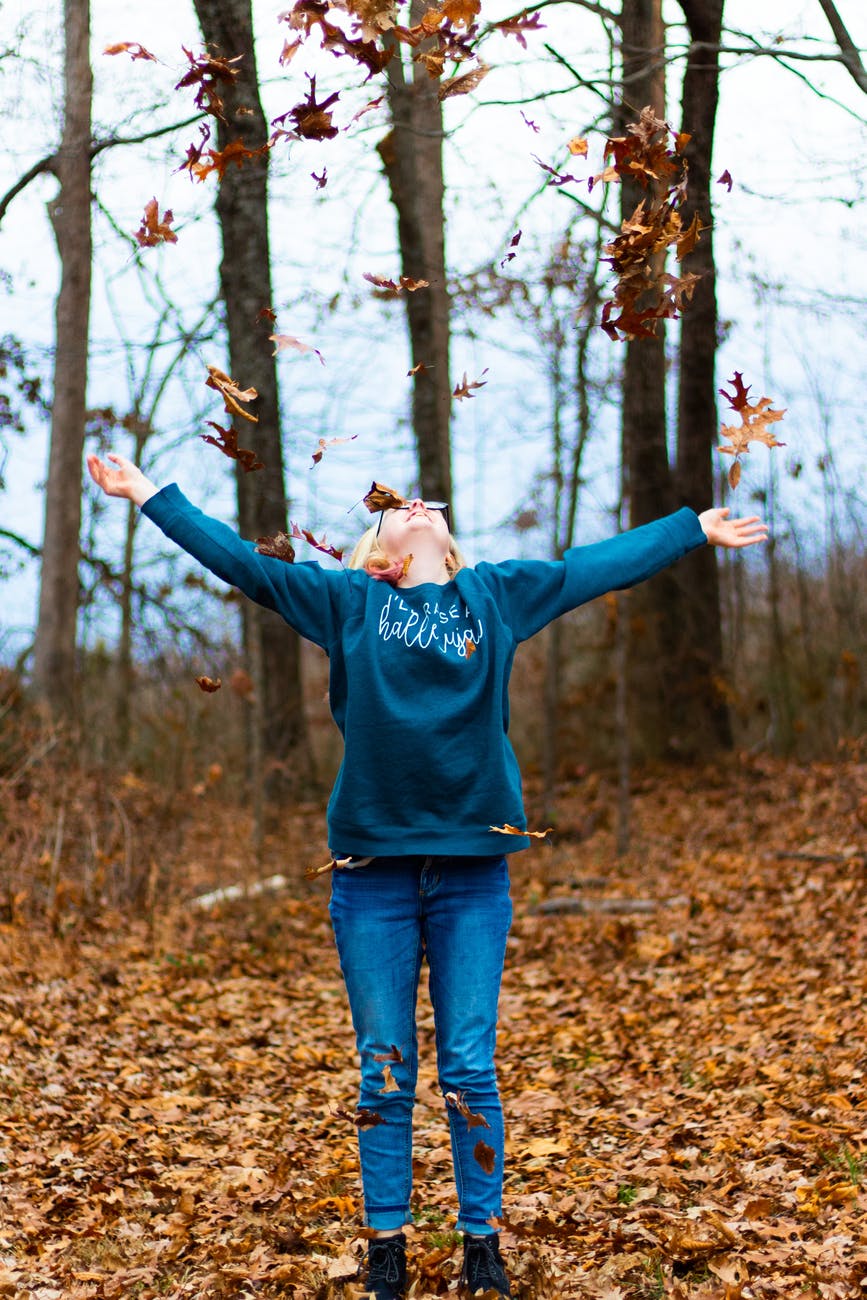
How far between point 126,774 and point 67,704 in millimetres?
1896

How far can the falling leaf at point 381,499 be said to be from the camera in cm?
353

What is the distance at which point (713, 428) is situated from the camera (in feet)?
48.8

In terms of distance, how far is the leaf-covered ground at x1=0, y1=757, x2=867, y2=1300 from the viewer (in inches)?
151

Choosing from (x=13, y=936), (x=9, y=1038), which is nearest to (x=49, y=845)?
(x=13, y=936)

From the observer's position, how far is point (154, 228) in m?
4.33

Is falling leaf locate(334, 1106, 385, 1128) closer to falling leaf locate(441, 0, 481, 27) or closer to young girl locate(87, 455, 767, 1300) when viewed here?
young girl locate(87, 455, 767, 1300)

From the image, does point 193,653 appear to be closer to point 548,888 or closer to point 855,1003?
point 548,888

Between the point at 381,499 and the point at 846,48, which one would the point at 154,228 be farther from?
the point at 846,48

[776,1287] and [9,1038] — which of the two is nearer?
[776,1287]

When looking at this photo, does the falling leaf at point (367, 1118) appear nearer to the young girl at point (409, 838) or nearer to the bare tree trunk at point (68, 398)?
the young girl at point (409, 838)

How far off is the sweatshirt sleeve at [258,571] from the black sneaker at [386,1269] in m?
1.63

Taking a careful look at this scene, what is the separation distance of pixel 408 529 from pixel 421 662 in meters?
0.42

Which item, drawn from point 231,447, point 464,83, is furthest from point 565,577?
point 464,83

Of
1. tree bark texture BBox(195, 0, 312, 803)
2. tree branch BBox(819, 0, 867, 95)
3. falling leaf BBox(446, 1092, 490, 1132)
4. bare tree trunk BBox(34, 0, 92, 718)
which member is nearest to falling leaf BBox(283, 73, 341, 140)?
falling leaf BBox(446, 1092, 490, 1132)
